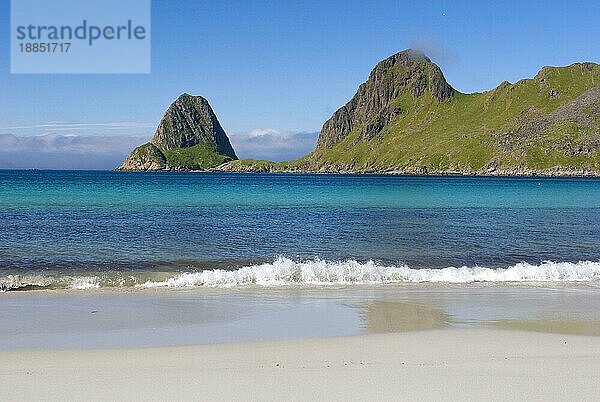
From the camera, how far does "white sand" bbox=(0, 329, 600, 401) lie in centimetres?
1014

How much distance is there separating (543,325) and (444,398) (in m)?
7.35

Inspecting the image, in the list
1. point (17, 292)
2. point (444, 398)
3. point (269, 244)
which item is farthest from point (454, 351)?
point (269, 244)

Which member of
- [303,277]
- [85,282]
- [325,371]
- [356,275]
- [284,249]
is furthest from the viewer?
[284,249]

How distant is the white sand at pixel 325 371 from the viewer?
33.3ft

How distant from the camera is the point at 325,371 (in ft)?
37.4

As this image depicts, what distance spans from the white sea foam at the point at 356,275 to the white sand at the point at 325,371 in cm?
998

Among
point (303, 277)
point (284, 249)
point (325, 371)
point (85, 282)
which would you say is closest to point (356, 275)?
point (303, 277)

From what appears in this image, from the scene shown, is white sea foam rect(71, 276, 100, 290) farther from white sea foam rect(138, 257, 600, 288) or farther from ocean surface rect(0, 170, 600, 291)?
white sea foam rect(138, 257, 600, 288)

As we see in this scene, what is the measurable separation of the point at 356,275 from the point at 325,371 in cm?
1338

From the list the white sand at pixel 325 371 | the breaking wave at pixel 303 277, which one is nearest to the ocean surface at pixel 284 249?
the breaking wave at pixel 303 277

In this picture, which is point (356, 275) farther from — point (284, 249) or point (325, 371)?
point (325, 371)

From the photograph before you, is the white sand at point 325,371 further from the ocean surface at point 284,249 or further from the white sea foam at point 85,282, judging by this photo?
the white sea foam at point 85,282

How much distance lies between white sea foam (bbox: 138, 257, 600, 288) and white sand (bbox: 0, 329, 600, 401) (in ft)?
32.7

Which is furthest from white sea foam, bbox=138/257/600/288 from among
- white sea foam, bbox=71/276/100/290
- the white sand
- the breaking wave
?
the white sand
